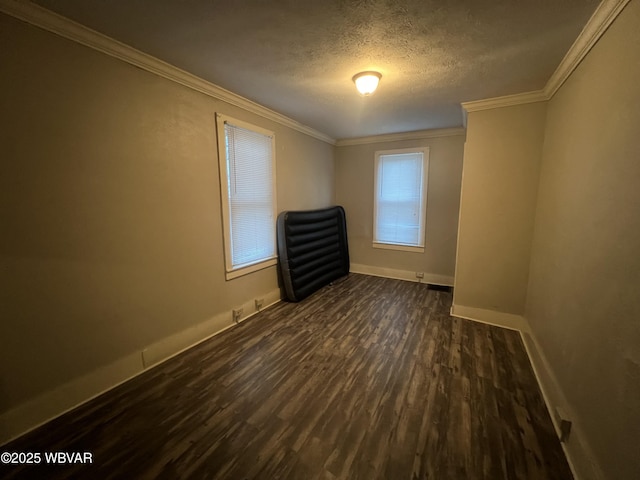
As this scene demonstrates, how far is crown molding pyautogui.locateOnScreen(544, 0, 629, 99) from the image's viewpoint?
4.42ft

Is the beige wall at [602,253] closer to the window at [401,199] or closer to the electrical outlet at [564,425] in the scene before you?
the electrical outlet at [564,425]

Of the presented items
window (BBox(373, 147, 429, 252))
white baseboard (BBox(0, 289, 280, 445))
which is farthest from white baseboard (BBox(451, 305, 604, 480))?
white baseboard (BBox(0, 289, 280, 445))

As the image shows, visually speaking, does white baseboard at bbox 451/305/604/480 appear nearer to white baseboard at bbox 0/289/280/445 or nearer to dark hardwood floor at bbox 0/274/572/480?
dark hardwood floor at bbox 0/274/572/480

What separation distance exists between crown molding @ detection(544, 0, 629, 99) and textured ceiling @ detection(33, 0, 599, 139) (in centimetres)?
5

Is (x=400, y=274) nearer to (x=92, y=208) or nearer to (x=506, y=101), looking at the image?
(x=506, y=101)

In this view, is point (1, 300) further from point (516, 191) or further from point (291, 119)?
point (516, 191)

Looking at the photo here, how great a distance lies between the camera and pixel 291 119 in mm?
3576

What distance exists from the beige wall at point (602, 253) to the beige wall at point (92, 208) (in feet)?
9.21

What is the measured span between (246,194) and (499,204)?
274 cm

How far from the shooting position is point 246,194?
3041 mm

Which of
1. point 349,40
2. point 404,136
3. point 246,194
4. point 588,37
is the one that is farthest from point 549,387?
point 404,136

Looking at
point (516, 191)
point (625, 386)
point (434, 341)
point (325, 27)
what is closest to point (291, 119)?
point (325, 27)

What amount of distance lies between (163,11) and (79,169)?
42.7 inches

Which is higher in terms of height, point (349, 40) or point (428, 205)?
point (349, 40)
